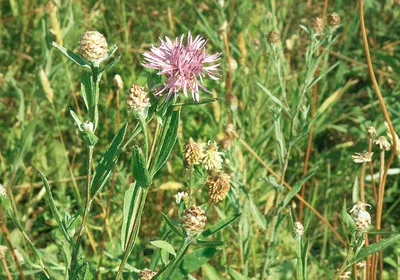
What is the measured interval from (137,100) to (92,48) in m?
0.12

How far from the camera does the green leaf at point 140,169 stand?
96 centimetres

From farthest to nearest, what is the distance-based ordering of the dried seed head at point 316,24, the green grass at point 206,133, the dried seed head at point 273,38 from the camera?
1. the green grass at point 206,133
2. the dried seed head at point 273,38
3. the dried seed head at point 316,24

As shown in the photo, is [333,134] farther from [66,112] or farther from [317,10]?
[66,112]

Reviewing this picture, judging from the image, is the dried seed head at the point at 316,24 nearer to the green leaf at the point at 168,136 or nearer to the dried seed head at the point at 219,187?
the dried seed head at the point at 219,187

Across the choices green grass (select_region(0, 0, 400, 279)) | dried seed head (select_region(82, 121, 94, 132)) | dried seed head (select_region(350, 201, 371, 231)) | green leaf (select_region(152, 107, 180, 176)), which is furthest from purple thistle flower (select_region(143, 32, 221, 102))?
green grass (select_region(0, 0, 400, 279))

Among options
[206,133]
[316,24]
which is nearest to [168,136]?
[316,24]

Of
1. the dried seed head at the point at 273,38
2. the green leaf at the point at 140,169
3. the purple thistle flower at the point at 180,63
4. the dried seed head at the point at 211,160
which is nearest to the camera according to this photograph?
the green leaf at the point at 140,169

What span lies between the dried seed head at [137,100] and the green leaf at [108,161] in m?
0.05

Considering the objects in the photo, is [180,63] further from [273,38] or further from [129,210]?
[273,38]

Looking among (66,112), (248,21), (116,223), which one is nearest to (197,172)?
(116,223)

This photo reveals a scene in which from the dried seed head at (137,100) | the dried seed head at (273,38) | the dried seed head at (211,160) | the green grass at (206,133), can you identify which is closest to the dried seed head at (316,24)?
the dried seed head at (273,38)

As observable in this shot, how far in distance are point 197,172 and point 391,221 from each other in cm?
102

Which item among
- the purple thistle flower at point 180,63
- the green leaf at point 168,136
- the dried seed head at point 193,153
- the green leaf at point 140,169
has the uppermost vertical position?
the purple thistle flower at point 180,63

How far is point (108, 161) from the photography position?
1033 mm
